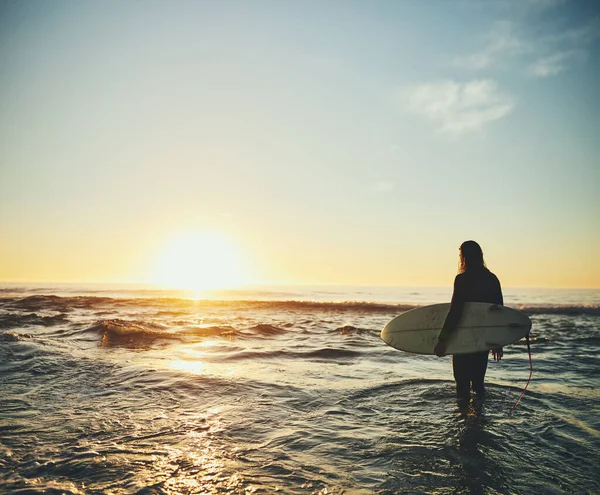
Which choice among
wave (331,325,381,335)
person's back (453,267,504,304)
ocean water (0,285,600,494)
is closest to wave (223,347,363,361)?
ocean water (0,285,600,494)

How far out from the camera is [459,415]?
5180 mm

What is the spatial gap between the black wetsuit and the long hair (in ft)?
0.24

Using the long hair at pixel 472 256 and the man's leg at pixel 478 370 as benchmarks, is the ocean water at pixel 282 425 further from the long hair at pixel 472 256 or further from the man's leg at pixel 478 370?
the long hair at pixel 472 256

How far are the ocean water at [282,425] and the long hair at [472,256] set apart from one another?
203cm

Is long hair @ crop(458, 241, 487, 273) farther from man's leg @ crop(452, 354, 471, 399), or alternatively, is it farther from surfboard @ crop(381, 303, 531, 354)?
man's leg @ crop(452, 354, 471, 399)

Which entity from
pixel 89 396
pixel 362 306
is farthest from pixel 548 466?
pixel 362 306

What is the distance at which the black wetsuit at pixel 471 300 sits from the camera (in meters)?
5.38

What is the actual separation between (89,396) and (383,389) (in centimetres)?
488

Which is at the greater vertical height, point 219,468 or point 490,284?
point 490,284

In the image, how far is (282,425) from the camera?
4719 mm

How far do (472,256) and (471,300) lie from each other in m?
0.65

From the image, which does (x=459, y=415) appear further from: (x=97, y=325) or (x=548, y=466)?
(x=97, y=325)

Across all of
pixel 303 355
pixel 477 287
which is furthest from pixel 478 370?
pixel 303 355

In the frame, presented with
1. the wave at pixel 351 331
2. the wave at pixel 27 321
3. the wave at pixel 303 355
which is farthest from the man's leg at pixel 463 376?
the wave at pixel 27 321
